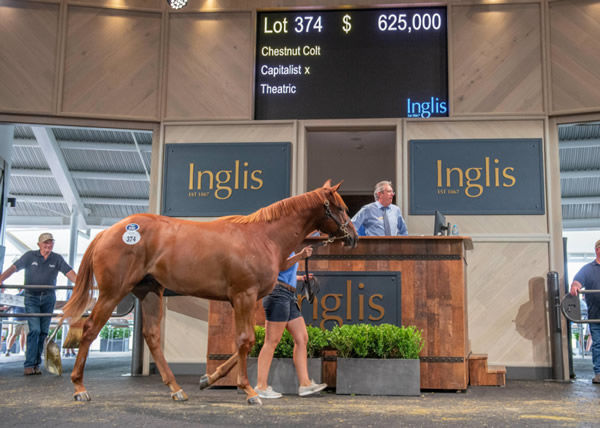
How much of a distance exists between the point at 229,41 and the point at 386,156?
5.04m

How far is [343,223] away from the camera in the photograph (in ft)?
16.0

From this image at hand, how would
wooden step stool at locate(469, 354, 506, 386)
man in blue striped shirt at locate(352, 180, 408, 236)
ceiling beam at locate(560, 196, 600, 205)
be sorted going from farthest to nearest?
ceiling beam at locate(560, 196, 600, 205)
man in blue striped shirt at locate(352, 180, 408, 236)
wooden step stool at locate(469, 354, 506, 386)

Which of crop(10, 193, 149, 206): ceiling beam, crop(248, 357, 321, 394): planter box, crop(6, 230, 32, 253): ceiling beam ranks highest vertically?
crop(10, 193, 149, 206): ceiling beam

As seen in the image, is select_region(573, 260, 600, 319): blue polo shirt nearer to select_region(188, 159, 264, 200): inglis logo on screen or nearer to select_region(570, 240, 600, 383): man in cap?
select_region(570, 240, 600, 383): man in cap

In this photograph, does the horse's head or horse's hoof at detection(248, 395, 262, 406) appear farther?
the horse's head

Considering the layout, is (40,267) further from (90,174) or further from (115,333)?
(90,174)

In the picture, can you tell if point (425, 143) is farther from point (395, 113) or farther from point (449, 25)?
point (449, 25)

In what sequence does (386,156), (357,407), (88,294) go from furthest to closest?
(386,156) → (88,294) → (357,407)

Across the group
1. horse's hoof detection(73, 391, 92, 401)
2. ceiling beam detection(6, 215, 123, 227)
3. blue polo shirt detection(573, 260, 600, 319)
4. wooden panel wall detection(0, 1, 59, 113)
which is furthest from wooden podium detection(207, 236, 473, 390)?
ceiling beam detection(6, 215, 123, 227)

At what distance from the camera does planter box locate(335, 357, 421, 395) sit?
521cm

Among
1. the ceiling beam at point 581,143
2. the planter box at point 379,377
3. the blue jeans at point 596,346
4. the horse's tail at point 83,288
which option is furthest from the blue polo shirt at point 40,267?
the ceiling beam at point 581,143

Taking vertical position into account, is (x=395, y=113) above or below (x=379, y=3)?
below

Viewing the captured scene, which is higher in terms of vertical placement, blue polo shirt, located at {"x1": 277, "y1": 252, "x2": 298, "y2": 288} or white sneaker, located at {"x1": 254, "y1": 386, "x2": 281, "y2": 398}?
blue polo shirt, located at {"x1": 277, "y1": 252, "x2": 298, "y2": 288}

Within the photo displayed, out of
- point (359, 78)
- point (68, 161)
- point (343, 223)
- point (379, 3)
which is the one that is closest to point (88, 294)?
point (343, 223)
